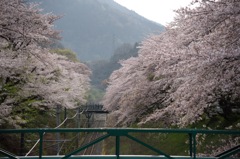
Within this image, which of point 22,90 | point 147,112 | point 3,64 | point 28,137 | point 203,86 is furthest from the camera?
point 28,137

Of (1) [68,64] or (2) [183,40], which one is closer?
(2) [183,40]

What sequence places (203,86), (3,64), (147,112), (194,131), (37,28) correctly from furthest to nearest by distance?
1. (147,112)
2. (37,28)
3. (3,64)
4. (203,86)
5. (194,131)

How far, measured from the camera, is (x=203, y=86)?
277 inches

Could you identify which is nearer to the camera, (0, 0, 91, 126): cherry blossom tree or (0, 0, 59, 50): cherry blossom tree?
(0, 0, 59, 50): cherry blossom tree

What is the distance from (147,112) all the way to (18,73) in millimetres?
7242

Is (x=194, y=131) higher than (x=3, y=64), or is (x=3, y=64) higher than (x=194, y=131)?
(x=3, y=64)

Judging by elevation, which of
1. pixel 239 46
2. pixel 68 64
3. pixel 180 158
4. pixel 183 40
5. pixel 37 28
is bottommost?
pixel 180 158

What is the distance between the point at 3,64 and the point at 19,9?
175 centimetres

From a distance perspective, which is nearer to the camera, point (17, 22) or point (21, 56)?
point (17, 22)

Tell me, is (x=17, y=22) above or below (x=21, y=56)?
above

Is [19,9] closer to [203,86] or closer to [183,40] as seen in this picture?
[183,40]

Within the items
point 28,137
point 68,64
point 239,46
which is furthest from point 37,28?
point 68,64

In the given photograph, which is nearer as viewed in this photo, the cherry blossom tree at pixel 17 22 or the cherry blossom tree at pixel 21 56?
the cherry blossom tree at pixel 17 22

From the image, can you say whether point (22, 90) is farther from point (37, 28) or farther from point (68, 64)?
point (68, 64)
